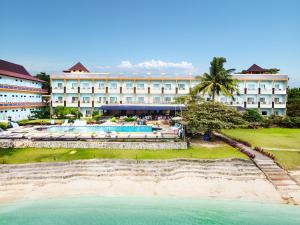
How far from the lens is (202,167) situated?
2202 centimetres

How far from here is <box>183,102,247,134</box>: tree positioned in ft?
98.0

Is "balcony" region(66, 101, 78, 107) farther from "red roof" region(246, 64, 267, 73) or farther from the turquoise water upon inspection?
"red roof" region(246, 64, 267, 73)

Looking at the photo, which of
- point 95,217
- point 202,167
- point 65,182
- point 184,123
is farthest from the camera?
point 184,123

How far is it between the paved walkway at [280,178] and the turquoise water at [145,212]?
Result: 1.30 m

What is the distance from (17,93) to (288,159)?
144 ft

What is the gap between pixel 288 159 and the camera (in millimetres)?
23125

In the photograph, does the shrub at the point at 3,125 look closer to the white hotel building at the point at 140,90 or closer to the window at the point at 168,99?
the white hotel building at the point at 140,90

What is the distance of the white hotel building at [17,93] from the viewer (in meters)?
42.4

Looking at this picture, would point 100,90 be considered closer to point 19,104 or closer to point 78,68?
point 19,104

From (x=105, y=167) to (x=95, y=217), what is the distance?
655 centimetres

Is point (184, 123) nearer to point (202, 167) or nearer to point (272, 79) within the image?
point (202, 167)

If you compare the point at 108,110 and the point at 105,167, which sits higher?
the point at 108,110

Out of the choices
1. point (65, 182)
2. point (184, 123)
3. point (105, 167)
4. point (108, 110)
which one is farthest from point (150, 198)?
point (108, 110)

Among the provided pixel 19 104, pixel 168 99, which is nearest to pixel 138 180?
pixel 168 99
